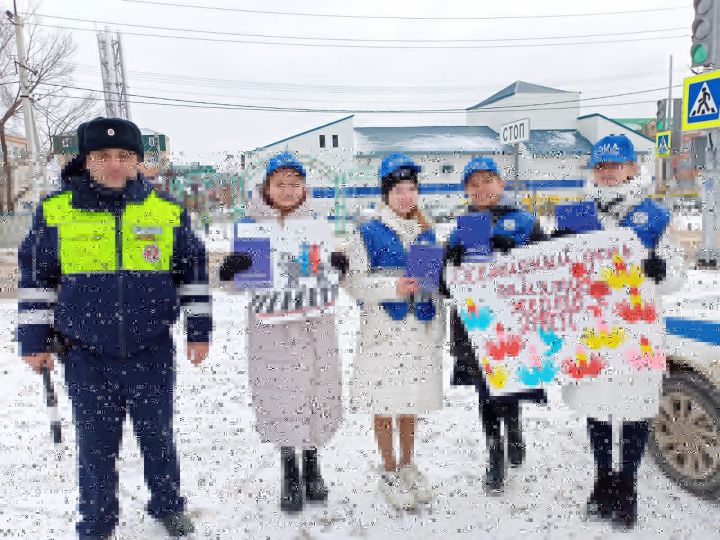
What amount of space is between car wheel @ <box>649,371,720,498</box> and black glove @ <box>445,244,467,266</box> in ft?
4.42

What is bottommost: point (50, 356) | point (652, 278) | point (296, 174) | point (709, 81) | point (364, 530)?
point (364, 530)

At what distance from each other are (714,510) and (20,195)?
26424mm

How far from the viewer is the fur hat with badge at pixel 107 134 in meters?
2.42

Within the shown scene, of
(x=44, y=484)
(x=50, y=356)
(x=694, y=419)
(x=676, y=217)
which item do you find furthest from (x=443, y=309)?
(x=44, y=484)

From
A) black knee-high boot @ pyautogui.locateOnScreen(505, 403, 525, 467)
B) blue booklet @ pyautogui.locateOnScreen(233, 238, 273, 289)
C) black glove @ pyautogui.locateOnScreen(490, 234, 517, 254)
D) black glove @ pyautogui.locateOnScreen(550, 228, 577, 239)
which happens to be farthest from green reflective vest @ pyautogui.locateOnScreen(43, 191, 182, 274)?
black knee-high boot @ pyautogui.locateOnScreen(505, 403, 525, 467)

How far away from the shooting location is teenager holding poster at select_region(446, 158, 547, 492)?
291cm

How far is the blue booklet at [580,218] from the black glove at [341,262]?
1056 millimetres

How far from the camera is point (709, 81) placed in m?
8.27

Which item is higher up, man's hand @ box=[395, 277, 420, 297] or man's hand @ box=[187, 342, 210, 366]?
man's hand @ box=[395, 277, 420, 297]

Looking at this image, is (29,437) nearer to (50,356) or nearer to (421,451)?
(50,356)

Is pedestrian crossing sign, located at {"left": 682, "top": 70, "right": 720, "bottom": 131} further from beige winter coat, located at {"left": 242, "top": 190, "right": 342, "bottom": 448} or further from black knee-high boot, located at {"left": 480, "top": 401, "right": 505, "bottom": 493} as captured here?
beige winter coat, located at {"left": 242, "top": 190, "right": 342, "bottom": 448}

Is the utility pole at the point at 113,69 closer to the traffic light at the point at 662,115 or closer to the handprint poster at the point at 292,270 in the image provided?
the traffic light at the point at 662,115

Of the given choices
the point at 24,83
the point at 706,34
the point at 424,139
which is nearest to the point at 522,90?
the point at 424,139

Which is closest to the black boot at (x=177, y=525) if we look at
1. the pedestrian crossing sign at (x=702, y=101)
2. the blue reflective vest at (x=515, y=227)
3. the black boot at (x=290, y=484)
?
the black boot at (x=290, y=484)
